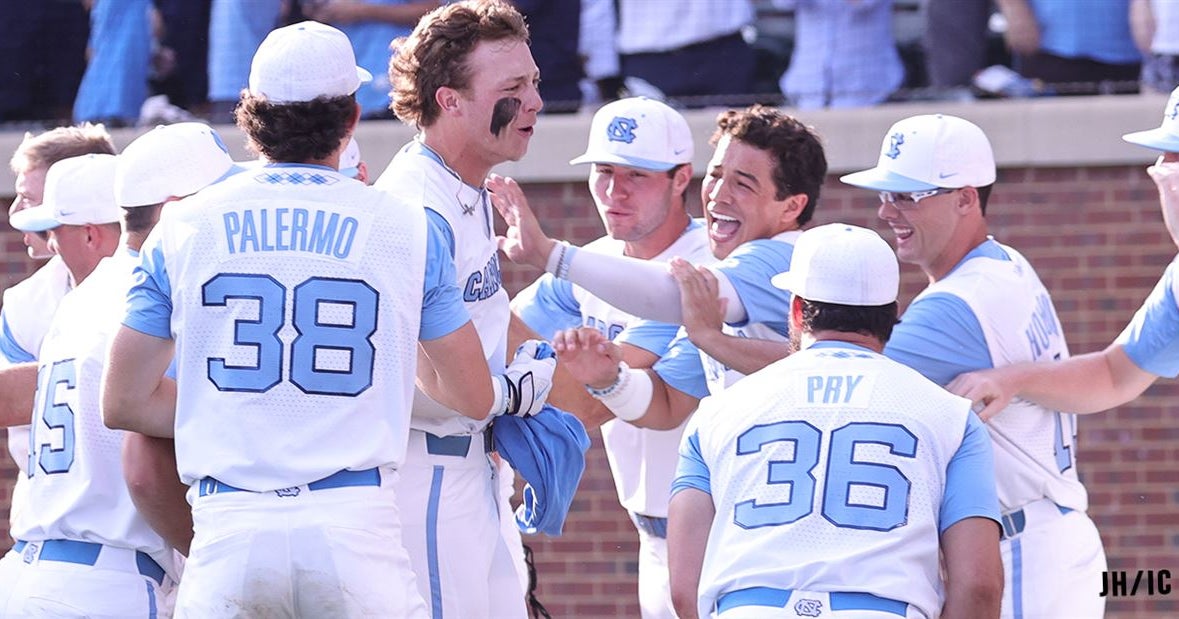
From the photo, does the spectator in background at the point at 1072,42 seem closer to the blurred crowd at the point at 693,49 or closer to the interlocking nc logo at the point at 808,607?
the blurred crowd at the point at 693,49

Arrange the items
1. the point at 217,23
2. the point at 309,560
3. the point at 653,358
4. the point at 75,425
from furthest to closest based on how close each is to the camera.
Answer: the point at 217,23 → the point at 653,358 → the point at 75,425 → the point at 309,560

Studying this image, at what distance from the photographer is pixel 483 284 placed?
4.31 meters

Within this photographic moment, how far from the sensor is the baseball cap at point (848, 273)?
3.75 m

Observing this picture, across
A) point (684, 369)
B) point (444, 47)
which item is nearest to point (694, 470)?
point (444, 47)

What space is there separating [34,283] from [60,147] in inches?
23.4

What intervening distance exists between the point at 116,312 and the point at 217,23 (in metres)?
4.24

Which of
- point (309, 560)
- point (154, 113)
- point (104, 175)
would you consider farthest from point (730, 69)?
point (309, 560)

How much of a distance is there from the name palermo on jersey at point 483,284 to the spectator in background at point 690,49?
11.4 feet

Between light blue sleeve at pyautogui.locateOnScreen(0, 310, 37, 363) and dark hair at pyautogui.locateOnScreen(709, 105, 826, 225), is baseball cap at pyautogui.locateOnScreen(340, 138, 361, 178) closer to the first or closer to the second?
light blue sleeve at pyautogui.locateOnScreen(0, 310, 37, 363)

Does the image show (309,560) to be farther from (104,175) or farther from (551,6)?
(551,6)

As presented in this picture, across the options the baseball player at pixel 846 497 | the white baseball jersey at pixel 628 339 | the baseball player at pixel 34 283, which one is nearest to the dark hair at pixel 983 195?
the white baseball jersey at pixel 628 339

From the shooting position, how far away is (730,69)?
25.4ft

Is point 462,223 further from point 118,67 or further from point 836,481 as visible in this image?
point 118,67

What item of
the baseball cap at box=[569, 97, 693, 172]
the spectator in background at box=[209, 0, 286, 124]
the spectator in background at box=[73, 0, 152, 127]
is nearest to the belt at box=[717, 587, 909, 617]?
the baseball cap at box=[569, 97, 693, 172]
